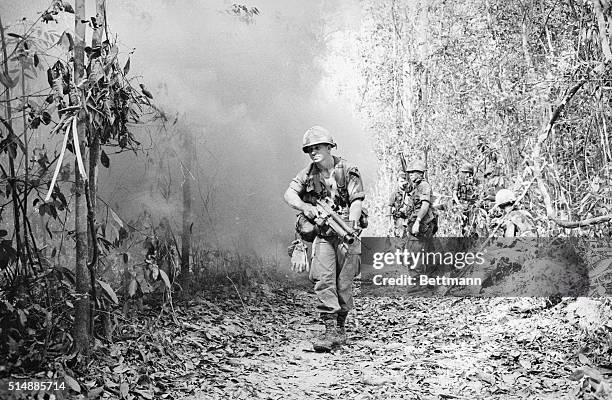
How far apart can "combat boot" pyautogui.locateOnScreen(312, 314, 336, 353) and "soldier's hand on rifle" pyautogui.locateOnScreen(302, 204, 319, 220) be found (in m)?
0.83

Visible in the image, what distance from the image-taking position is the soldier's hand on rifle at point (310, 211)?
4.43m

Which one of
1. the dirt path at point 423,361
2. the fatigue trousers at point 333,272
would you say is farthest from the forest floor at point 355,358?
the fatigue trousers at point 333,272

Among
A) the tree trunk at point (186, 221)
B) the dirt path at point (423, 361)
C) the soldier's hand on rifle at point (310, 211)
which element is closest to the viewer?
the dirt path at point (423, 361)

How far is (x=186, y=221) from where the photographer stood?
17.6 ft

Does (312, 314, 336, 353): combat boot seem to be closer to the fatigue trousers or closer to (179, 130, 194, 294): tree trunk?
the fatigue trousers

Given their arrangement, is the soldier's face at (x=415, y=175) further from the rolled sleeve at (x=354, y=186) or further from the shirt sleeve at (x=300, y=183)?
the shirt sleeve at (x=300, y=183)

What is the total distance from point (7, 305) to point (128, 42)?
3.54 m

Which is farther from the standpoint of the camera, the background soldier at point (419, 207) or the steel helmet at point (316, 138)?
the background soldier at point (419, 207)

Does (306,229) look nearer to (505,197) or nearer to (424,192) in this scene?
(505,197)

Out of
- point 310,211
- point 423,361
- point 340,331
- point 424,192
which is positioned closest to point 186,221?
point 310,211

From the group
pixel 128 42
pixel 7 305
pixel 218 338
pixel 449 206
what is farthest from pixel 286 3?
pixel 7 305

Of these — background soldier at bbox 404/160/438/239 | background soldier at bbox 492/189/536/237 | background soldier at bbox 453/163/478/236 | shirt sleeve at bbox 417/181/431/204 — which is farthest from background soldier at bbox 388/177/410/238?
background soldier at bbox 492/189/536/237

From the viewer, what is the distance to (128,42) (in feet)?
18.1

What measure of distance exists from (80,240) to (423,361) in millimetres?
2484
